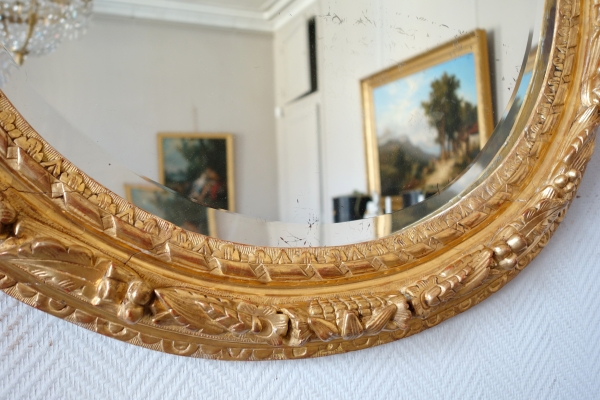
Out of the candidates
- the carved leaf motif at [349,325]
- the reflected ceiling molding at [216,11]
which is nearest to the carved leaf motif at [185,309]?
the carved leaf motif at [349,325]

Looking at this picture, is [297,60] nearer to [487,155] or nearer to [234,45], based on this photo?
[234,45]

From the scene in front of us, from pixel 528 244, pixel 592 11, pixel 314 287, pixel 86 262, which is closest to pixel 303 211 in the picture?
pixel 314 287

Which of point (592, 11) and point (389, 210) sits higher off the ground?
point (592, 11)

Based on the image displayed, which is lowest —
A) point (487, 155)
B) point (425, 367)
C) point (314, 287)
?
point (425, 367)

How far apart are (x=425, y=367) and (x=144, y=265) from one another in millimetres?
363

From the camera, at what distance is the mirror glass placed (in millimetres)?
362

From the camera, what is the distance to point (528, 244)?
54cm

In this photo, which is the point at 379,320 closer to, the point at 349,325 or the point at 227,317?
the point at 349,325

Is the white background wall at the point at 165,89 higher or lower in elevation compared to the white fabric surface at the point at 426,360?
higher

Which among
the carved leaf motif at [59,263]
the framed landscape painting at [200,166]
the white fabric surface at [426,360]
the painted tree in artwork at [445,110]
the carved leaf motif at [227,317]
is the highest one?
the painted tree in artwork at [445,110]

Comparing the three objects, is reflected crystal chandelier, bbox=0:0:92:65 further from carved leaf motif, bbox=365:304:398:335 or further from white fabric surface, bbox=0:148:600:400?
carved leaf motif, bbox=365:304:398:335

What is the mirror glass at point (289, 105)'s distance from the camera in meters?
0.36

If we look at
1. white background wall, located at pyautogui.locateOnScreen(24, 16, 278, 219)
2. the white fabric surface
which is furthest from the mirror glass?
the white fabric surface

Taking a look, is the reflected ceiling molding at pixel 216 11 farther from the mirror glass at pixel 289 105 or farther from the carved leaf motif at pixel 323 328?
the carved leaf motif at pixel 323 328
